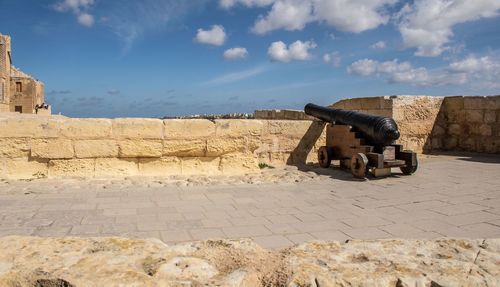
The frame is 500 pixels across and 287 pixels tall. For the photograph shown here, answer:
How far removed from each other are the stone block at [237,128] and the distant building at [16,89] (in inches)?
855

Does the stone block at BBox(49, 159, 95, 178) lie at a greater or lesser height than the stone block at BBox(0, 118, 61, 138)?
lesser

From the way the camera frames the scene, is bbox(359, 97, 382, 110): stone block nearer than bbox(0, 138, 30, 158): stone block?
No

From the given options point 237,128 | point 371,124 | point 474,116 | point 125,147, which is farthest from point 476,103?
point 125,147

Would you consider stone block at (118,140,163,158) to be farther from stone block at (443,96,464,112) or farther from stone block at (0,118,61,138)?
stone block at (443,96,464,112)

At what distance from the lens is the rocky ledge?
5.74ft

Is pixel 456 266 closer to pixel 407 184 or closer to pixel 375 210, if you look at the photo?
pixel 375 210

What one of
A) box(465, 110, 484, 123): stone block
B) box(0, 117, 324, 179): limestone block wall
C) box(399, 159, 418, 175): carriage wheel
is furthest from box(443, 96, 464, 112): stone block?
box(0, 117, 324, 179): limestone block wall

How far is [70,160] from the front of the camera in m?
6.21

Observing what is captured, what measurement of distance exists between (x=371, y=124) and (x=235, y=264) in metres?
5.22

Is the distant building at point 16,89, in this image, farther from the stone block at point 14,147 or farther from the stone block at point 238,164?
the stone block at point 238,164

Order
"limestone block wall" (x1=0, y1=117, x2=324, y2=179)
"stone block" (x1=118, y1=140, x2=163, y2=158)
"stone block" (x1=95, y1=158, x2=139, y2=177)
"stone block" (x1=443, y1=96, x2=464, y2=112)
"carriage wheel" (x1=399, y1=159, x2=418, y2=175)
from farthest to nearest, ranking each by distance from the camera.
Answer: "stone block" (x1=443, y1=96, x2=464, y2=112), "carriage wheel" (x1=399, y1=159, x2=418, y2=175), "stone block" (x1=118, y1=140, x2=163, y2=158), "stone block" (x1=95, y1=158, x2=139, y2=177), "limestone block wall" (x1=0, y1=117, x2=324, y2=179)

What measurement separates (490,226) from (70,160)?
18.8 feet

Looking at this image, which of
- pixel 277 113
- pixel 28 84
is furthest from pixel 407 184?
pixel 28 84

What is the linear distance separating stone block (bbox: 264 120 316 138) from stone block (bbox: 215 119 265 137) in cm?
60
